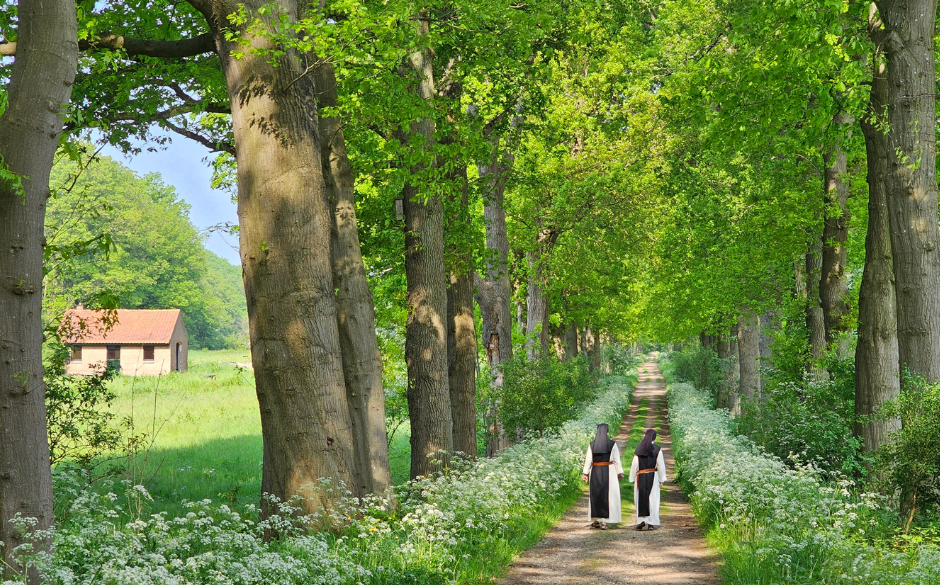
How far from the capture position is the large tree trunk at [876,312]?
1037 cm

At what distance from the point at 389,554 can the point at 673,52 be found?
1580cm

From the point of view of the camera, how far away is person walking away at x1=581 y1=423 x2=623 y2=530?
514 inches

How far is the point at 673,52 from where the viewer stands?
19.1 metres

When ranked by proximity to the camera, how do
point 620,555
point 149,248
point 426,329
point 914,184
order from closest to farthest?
point 914,184 → point 620,555 → point 426,329 → point 149,248

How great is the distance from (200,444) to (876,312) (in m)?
21.1

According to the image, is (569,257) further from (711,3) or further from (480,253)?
(480,253)

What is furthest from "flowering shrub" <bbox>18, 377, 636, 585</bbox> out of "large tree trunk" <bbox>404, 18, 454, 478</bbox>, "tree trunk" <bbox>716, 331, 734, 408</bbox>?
"tree trunk" <bbox>716, 331, 734, 408</bbox>

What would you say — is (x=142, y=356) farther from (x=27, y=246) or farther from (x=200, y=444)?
(x=27, y=246)

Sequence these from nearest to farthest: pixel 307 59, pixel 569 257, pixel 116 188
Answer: pixel 307 59
pixel 569 257
pixel 116 188

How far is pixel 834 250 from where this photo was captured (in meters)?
15.4

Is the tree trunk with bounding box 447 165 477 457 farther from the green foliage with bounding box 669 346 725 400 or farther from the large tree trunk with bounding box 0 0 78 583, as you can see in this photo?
the green foliage with bounding box 669 346 725 400

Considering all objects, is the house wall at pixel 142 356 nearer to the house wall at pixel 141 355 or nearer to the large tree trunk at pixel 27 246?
the house wall at pixel 141 355

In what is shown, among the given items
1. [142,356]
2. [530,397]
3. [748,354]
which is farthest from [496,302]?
[142,356]

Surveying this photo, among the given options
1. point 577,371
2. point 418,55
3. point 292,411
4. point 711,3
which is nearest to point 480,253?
point 418,55
